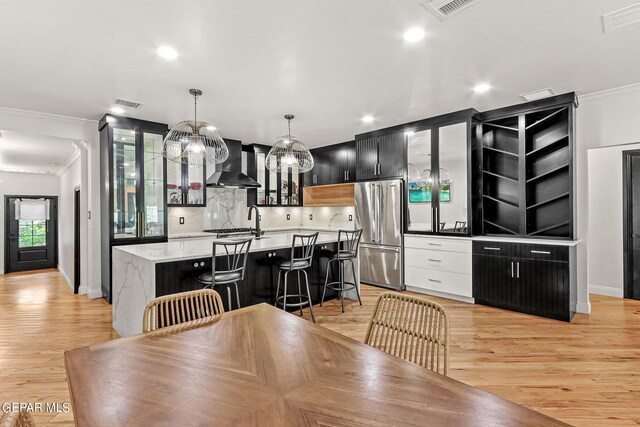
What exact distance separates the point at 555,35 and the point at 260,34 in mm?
2311

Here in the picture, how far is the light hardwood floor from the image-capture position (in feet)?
7.15

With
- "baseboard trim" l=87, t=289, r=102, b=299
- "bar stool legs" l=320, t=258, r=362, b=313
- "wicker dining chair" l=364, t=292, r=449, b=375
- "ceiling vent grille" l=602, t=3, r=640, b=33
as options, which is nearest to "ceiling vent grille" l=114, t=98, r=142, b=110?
"baseboard trim" l=87, t=289, r=102, b=299

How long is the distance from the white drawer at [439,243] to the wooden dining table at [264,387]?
141 inches

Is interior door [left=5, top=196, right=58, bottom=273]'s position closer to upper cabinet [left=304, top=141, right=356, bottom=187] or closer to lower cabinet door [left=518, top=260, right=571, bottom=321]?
upper cabinet [left=304, top=141, right=356, bottom=187]

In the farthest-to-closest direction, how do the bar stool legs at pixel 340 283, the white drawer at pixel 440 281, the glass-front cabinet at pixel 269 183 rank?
the glass-front cabinet at pixel 269 183 → the white drawer at pixel 440 281 → the bar stool legs at pixel 340 283

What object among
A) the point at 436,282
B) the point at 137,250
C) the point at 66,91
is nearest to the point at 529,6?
the point at 436,282

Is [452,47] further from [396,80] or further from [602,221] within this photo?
[602,221]

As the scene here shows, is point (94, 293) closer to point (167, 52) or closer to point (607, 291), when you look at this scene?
point (167, 52)

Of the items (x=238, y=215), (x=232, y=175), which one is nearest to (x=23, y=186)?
(x=238, y=215)

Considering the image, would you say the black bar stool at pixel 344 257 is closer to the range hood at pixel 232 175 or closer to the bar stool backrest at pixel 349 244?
the bar stool backrest at pixel 349 244

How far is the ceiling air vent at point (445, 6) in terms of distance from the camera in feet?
6.94

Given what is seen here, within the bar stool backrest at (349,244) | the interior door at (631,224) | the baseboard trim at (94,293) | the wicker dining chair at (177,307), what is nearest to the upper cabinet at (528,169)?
the interior door at (631,224)

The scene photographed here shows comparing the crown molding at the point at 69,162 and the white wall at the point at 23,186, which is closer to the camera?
the crown molding at the point at 69,162

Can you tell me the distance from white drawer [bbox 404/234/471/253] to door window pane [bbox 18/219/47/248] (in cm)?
861
